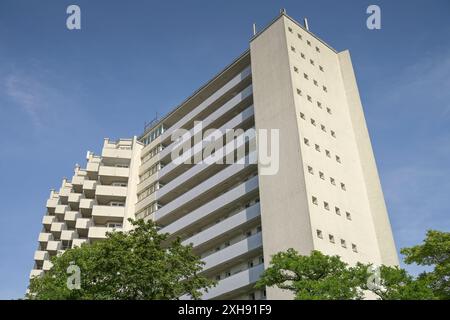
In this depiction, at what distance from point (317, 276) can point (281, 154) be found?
56.5 ft

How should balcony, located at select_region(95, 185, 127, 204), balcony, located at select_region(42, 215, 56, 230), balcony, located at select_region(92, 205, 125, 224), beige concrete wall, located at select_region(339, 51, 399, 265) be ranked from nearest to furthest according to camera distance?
beige concrete wall, located at select_region(339, 51, 399, 265)
balcony, located at select_region(92, 205, 125, 224)
balcony, located at select_region(95, 185, 127, 204)
balcony, located at select_region(42, 215, 56, 230)

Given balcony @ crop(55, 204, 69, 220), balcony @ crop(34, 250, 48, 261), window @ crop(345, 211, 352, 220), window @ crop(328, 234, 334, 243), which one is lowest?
window @ crop(328, 234, 334, 243)

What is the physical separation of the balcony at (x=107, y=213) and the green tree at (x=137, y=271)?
27118 millimetres

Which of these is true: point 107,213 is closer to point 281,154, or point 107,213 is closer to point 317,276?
point 281,154

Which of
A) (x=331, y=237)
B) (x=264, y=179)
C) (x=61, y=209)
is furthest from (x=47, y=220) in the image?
(x=331, y=237)

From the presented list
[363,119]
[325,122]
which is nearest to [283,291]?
[325,122]

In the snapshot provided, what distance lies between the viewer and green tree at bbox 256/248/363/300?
70.1 feet

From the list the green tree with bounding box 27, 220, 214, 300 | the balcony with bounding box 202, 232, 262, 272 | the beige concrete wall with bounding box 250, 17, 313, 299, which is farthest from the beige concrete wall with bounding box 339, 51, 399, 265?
the green tree with bounding box 27, 220, 214, 300

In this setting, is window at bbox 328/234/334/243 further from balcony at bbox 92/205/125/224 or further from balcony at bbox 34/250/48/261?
balcony at bbox 34/250/48/261

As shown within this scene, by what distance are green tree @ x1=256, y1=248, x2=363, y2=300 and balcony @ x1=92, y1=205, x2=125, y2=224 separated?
3632cm

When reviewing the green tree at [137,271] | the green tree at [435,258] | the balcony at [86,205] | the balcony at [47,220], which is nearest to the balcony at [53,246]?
the balcony at [47,220]

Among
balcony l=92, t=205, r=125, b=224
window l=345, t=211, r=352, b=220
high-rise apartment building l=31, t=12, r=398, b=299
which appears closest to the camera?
high-rise apartment building l=31, t=12, r=398, b=299

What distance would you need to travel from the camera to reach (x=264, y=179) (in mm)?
39594

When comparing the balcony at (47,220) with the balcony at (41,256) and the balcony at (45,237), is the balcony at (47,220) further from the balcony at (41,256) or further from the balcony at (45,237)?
the balcony at (41,256)
